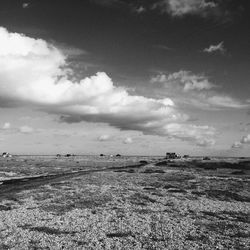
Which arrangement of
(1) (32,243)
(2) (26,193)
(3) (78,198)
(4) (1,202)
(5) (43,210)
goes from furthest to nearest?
(2) (26,193) → (3) (78,198) → (4) (1,202) → (5) (43,210) → (1) (32,243)

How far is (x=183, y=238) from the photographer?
77.7 feet

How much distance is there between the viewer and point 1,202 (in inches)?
1497

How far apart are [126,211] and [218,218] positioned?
30.4ft

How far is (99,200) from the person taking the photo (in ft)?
129

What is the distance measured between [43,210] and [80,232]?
9.63 meters

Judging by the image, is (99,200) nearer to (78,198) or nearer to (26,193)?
(78,198)

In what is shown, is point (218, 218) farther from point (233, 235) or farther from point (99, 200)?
point (99, 200)

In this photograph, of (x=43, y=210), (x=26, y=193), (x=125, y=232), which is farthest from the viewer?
(x=26, y=193)

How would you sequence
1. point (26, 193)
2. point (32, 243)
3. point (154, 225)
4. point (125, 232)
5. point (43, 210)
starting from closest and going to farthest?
point (32, 243), point (125, 232), point (154, 225), point (43, 210), point (26, 193)

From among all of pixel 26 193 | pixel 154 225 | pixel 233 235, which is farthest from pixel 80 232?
pixel 26 193

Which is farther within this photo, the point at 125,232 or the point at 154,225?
the point at 154,225

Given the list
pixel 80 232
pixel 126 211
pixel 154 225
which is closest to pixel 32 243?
pixel 80 232

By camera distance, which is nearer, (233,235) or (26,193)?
(233,235)

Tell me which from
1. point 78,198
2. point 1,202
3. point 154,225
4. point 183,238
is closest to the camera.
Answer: point 183,238
